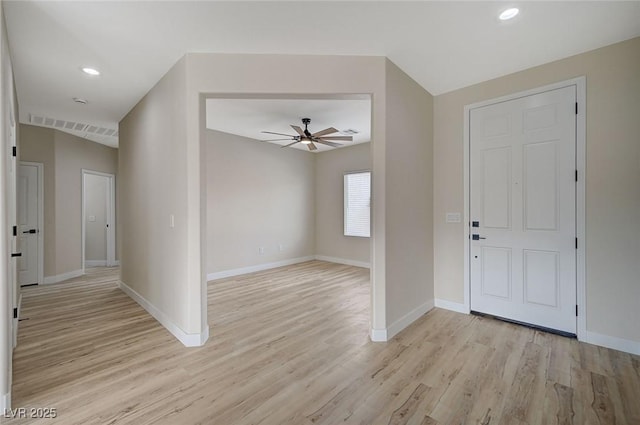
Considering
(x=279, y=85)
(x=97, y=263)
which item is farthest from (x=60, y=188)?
(x=279, y=85)

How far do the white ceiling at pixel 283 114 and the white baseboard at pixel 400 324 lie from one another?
2609mm

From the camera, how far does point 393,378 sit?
215cm

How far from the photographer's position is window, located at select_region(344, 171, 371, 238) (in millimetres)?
6234

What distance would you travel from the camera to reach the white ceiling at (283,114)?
380 cm

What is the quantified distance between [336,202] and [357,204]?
23.4 inches

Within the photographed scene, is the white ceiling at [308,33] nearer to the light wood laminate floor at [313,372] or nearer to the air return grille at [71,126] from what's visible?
the air return grille at [71,126]

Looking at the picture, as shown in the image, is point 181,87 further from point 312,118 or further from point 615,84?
point 615,84

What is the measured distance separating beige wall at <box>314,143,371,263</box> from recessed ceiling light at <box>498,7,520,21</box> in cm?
397

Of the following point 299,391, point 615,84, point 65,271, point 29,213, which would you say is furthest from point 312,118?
point 65,271

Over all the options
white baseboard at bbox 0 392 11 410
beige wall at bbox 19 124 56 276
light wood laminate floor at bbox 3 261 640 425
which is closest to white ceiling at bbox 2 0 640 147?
beige wall at bbox 19 124 56 276

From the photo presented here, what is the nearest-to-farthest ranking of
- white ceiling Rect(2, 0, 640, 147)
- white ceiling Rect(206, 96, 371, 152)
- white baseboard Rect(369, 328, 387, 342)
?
white ceiling Rect(2, 0, 640, 147) < white baseboard Rect(369, 328, 387, 342) < white ceiling Rect(206, 96, 371, 152)

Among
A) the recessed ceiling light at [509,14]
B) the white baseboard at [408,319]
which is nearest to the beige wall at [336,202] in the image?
the white baseboard at [408,319]

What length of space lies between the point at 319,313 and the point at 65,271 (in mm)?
5060

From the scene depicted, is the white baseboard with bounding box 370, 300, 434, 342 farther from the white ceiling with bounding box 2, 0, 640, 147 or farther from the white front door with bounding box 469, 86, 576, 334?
the white ceiling with bounding box 2, 0, 640, 147
